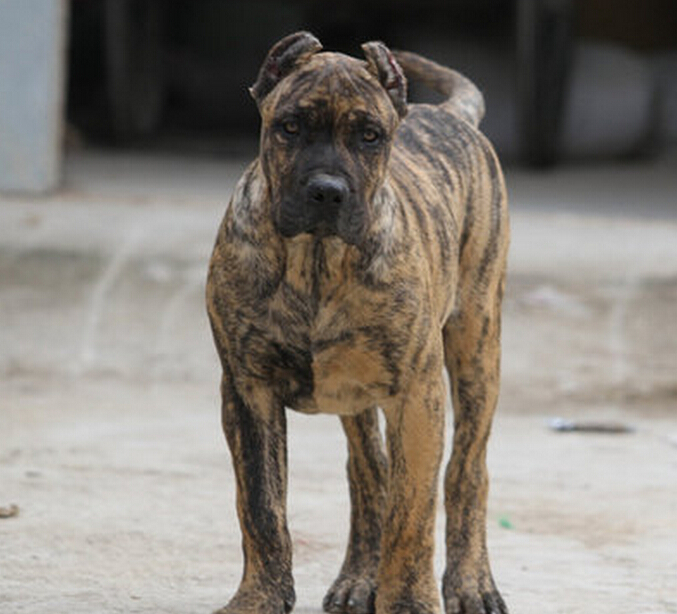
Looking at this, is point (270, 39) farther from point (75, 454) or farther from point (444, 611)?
point (444, 611)

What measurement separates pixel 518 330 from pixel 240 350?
5.34 metres

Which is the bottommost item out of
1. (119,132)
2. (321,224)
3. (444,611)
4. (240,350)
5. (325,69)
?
(119,132)

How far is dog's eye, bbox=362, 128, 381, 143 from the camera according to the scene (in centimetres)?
445

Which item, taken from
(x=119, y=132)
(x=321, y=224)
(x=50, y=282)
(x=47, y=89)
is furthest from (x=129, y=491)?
(x=119, y=132)

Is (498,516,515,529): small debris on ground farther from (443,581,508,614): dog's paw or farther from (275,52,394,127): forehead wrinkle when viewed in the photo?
(275,52,394,127): forehead wrinkle

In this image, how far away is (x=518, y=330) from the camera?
988cm

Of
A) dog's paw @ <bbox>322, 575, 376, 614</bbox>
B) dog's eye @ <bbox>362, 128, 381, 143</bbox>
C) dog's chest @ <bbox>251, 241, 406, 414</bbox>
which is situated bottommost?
dog's paw @ <bbox>322, 575, 376, 614</bbox>

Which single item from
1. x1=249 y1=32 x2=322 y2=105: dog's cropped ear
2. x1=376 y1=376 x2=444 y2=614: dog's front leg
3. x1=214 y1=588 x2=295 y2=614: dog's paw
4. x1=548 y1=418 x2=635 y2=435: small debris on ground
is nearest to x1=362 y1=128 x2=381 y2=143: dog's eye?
x1=249 y1=32 x2=322 y2=105: dog's cropped ear

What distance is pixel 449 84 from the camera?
20.3 ft

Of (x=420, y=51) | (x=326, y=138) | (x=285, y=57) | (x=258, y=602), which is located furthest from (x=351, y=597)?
(x=420, y=51)

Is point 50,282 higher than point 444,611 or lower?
lower

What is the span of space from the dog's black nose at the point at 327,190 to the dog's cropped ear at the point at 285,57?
1.24 ft

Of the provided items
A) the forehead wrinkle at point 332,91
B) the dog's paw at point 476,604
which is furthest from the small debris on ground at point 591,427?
the forehead wrinkle at point 332,91

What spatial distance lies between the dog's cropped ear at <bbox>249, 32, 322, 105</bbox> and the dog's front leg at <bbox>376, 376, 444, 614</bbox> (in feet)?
2.91
